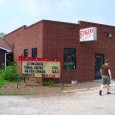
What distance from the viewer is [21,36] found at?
90.3 feet

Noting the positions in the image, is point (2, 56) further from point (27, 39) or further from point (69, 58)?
point (69, 58)

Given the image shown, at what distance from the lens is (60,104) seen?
1294 centimetres

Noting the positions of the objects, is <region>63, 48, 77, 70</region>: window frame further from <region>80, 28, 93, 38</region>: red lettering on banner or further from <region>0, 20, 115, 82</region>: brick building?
<region>80, 28, 93, 38</region>: red lettering on banner

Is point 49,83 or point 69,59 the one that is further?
point 69,59

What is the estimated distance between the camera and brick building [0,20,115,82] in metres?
21.5

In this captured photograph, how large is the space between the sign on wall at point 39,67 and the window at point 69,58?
2187 mm

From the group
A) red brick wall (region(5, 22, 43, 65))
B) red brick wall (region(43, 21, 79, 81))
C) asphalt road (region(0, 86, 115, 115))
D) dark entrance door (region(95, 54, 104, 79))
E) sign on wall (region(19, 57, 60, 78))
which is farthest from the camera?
dark entrance door (region(95, 54, 104, 79))

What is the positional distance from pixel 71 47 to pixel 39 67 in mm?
3659

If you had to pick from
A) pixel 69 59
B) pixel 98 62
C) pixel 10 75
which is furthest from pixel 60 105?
pixel 98 62

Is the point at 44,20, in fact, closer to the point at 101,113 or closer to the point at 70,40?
the point at 70,40

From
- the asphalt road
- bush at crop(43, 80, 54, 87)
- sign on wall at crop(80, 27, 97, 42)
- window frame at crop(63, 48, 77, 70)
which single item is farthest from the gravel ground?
window frame at crop(63, 48, 77, 70)

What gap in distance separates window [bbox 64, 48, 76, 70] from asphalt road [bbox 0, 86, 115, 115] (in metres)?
6.53

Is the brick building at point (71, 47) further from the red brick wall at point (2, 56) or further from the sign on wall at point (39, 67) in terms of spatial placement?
the red brick wall at point (2, 56)

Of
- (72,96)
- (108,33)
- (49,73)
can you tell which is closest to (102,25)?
(108,33)
